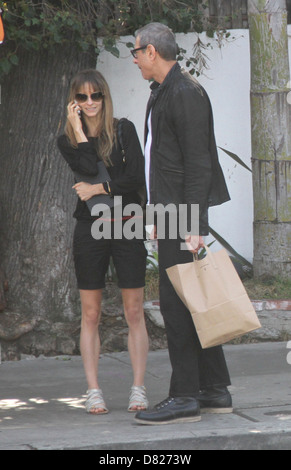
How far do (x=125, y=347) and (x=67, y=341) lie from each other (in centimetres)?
47

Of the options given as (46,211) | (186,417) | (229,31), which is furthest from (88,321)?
(229,31)

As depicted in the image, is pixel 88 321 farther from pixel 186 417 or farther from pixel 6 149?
pixel 6 149

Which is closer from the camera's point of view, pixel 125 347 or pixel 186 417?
pixel 186 417

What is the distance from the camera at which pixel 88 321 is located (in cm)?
543

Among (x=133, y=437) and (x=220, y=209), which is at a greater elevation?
(x=220, y=209)

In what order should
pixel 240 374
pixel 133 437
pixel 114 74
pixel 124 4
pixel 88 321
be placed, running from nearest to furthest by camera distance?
1. pixel 133 437
2. pixel 88 321
3. pixel 240 374
4. pixel 124 4
5. pixel 114 74

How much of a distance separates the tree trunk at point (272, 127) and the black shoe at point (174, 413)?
8.81 feet

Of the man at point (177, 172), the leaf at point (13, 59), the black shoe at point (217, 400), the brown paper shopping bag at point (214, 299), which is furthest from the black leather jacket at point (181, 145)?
the leaf at point (13, 59)

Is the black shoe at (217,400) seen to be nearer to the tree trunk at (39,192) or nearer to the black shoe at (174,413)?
the black shoe at (174,413)

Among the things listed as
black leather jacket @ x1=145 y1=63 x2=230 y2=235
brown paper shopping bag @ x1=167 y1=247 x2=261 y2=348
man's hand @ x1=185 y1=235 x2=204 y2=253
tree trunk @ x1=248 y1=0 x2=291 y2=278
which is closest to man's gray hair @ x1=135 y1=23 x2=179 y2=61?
black leather jacket @ x1=145 y1=63 x2=230 y2=235

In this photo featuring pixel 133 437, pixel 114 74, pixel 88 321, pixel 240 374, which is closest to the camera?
pixel 133 437

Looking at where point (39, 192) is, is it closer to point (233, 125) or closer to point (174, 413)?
point (233, 125)

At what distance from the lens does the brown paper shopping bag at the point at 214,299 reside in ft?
16.0

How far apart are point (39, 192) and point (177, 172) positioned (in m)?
2.35
